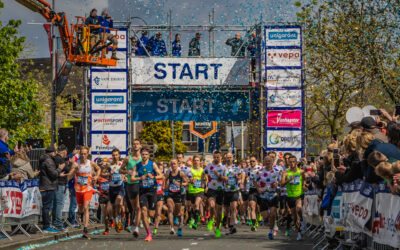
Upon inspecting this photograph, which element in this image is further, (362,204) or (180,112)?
(180,112)

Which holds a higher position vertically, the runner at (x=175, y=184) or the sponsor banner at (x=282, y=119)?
the sponsor banner at (x=282, y=119)

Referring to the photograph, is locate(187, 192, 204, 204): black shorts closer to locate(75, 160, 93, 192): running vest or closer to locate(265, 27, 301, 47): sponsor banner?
locate(75, 160, 93, 192): running vest

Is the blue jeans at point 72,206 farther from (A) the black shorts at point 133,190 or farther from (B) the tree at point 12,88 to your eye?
(B) the tree at point 12,88

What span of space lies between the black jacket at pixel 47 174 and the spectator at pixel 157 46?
9.96m

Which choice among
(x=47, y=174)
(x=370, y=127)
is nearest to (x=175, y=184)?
(x=47, y=174)

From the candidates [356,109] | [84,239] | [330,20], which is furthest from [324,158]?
[330,20]

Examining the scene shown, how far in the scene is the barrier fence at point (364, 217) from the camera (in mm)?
8023

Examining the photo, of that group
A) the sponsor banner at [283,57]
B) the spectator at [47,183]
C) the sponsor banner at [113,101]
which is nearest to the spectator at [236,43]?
the sponsor banner at [283,57]

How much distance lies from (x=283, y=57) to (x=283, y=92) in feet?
4.30

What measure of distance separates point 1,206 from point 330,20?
15.6 meters

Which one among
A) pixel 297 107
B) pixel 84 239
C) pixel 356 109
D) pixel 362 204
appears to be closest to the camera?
pixel 362 204

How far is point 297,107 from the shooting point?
2436 centimetres

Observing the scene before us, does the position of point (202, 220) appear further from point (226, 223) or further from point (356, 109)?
point (356, 109)

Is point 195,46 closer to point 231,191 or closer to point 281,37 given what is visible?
point 281,37
